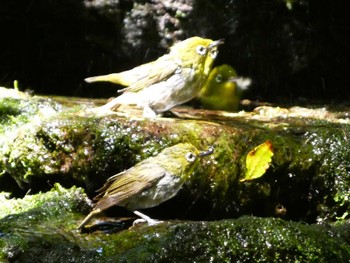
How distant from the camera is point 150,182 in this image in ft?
14.4

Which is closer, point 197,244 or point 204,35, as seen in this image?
point 197,244

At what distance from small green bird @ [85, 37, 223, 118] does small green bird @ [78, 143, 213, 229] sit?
103 centimetres

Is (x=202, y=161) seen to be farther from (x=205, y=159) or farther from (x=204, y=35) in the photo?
(x=204, y=35)

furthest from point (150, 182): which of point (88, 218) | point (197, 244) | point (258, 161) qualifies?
point (258, 161)

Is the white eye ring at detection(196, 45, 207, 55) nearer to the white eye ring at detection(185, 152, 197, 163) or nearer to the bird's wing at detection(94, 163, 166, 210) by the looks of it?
the white eye ring at detection(185, 152, 197, 163)

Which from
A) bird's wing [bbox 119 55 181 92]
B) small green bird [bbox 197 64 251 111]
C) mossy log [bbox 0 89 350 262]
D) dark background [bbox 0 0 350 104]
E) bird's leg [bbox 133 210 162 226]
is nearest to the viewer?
bird's leg [bbox 133 210 162 226]

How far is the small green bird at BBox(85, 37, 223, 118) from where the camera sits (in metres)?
5.51

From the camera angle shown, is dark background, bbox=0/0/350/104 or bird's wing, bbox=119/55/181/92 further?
dark background, bbox=0/0/350/104

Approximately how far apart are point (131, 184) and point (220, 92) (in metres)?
3.53

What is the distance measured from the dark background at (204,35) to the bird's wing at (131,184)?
447 cm

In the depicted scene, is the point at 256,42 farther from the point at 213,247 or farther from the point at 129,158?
the point at 213,247

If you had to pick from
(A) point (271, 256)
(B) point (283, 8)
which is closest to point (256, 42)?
(B) point (283, 8)

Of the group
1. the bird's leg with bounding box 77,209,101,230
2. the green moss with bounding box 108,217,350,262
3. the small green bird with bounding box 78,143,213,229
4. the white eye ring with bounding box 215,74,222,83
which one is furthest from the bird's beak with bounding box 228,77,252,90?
the green moss with bounding box 108,217,350,262

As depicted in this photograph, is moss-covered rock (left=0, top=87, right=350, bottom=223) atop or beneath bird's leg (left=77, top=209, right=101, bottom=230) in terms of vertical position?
atop
